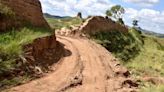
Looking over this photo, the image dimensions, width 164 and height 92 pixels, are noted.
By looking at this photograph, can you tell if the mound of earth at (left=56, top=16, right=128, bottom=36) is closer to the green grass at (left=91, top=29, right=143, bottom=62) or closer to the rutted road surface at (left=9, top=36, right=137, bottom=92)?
the green grass at (left=91, top=29, right=143, bottom=62)

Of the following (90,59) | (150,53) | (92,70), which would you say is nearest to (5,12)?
(92,70)

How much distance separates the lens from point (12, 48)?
15.5m

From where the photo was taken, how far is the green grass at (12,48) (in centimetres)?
1405

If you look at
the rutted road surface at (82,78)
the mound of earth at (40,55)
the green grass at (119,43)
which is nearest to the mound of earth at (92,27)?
the green grass at (119,43)

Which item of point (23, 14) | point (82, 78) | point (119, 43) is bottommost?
point (119, 43)

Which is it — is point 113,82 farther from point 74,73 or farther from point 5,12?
point 5,12

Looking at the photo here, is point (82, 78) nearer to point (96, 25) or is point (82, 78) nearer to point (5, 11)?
point (5, 11)

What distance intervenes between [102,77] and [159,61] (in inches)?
882

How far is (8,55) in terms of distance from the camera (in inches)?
590

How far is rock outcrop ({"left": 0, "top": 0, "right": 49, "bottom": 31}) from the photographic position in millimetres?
18612

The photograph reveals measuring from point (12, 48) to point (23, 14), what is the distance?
577 centimetres

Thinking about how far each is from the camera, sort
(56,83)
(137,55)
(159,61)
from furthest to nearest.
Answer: (137,55), (159,61), (56,83)

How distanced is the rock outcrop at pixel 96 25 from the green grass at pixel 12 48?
20150mm

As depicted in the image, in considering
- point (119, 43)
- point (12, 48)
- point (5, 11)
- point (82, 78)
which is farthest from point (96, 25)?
point (12, 48)
